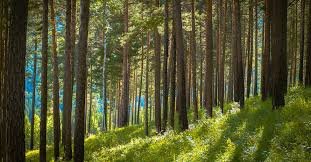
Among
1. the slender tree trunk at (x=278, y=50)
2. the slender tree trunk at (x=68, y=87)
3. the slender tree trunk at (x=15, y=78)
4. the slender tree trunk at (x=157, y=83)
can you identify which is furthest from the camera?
the slender tree trunk at (x=157, y=83)

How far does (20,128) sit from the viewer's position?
1003 cm

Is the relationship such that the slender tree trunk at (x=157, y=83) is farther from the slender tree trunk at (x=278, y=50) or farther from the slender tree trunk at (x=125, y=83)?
the slender tree trunk at (x=278, y=50)

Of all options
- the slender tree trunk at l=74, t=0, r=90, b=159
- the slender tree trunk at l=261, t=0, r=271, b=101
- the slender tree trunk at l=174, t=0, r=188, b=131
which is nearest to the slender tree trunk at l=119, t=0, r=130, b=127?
the slender tree trunk at l=261, t=0, r=271, b=101

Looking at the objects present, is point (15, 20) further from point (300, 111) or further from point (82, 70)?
point (300, 111)

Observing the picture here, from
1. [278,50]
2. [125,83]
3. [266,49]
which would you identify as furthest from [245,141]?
[125,83]

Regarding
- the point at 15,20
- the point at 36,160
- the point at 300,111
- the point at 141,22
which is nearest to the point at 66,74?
the point at 141,22

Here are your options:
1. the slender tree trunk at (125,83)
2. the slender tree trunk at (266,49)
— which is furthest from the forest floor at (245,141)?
the slender tree trunk at (125,83)

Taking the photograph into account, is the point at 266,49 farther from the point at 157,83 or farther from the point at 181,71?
the point at 157,83

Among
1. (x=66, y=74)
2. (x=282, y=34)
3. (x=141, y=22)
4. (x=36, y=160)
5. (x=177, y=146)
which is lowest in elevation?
(x=36, y=160)

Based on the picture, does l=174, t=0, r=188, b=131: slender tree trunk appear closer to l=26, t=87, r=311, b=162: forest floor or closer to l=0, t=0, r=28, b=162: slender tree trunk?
l=26, t=87, r=311, b=162: forest floor

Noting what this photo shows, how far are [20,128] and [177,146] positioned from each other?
15.9 ft

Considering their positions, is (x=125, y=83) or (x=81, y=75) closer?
(x=81, y=75)

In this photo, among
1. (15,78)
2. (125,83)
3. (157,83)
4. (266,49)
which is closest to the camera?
(15,78)

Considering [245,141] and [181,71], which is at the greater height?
[181,71]
